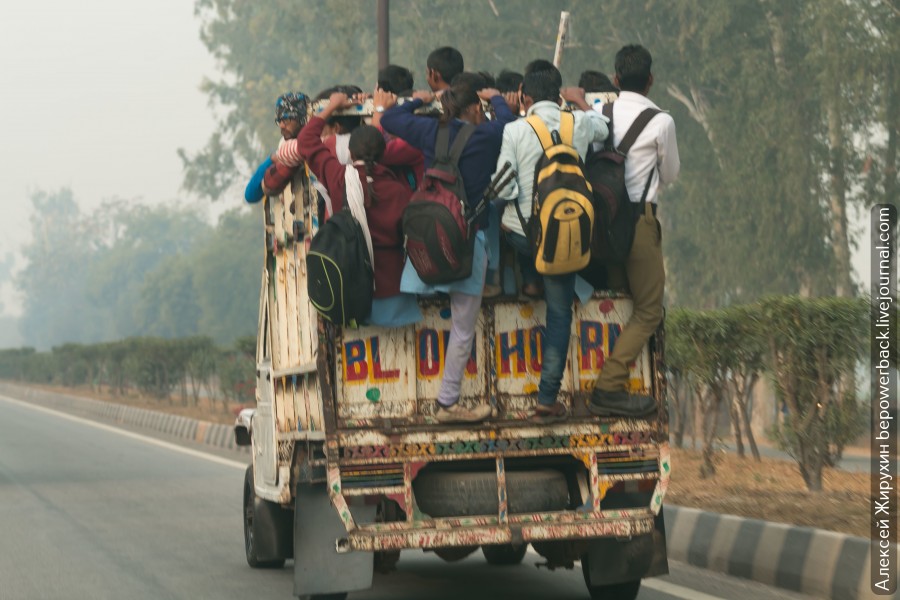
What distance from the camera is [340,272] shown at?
A: 6801 millimetres

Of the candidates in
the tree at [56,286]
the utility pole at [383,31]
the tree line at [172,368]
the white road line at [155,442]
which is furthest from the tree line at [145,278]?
the utility pole at [383,31]

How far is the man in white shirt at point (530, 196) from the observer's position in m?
7.12

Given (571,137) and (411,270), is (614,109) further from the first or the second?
(411,270)

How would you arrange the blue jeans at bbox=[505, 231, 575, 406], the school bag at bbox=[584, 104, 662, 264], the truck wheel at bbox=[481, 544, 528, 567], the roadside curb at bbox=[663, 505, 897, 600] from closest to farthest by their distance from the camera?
the blue jeans at bbox=[505, 231, 575, 406], the school bag at bbox=[584, 104, 662, 264], the roadside curb at bbox=[663, 505, 897, 600], the truck wheel at bbox=[481, 544, 528, 567]

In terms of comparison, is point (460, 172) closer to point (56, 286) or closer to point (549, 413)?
point (549, 413)

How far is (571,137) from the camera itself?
7.30m

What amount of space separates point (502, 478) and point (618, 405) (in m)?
0.67

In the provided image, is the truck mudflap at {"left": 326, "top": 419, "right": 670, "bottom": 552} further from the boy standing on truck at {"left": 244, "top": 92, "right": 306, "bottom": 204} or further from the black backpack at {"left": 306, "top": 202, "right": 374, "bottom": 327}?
the boy standing on truck at {"left": 244, "top": 92, "right": 306, "bottom": 204}

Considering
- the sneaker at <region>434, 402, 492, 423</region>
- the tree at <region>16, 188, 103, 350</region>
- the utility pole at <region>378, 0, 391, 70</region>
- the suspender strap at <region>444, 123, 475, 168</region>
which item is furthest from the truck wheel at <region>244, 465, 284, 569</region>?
the tree at <region>16, 188, 103, 350</region>

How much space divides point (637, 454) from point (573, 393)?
1.41ft

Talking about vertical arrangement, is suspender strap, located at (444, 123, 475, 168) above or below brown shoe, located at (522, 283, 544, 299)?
above

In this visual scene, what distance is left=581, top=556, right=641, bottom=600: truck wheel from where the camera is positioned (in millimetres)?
7758

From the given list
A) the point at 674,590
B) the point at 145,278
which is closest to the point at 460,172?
the point at 674,590

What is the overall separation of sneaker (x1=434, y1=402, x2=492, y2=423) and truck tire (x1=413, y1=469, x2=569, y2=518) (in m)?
0.30
